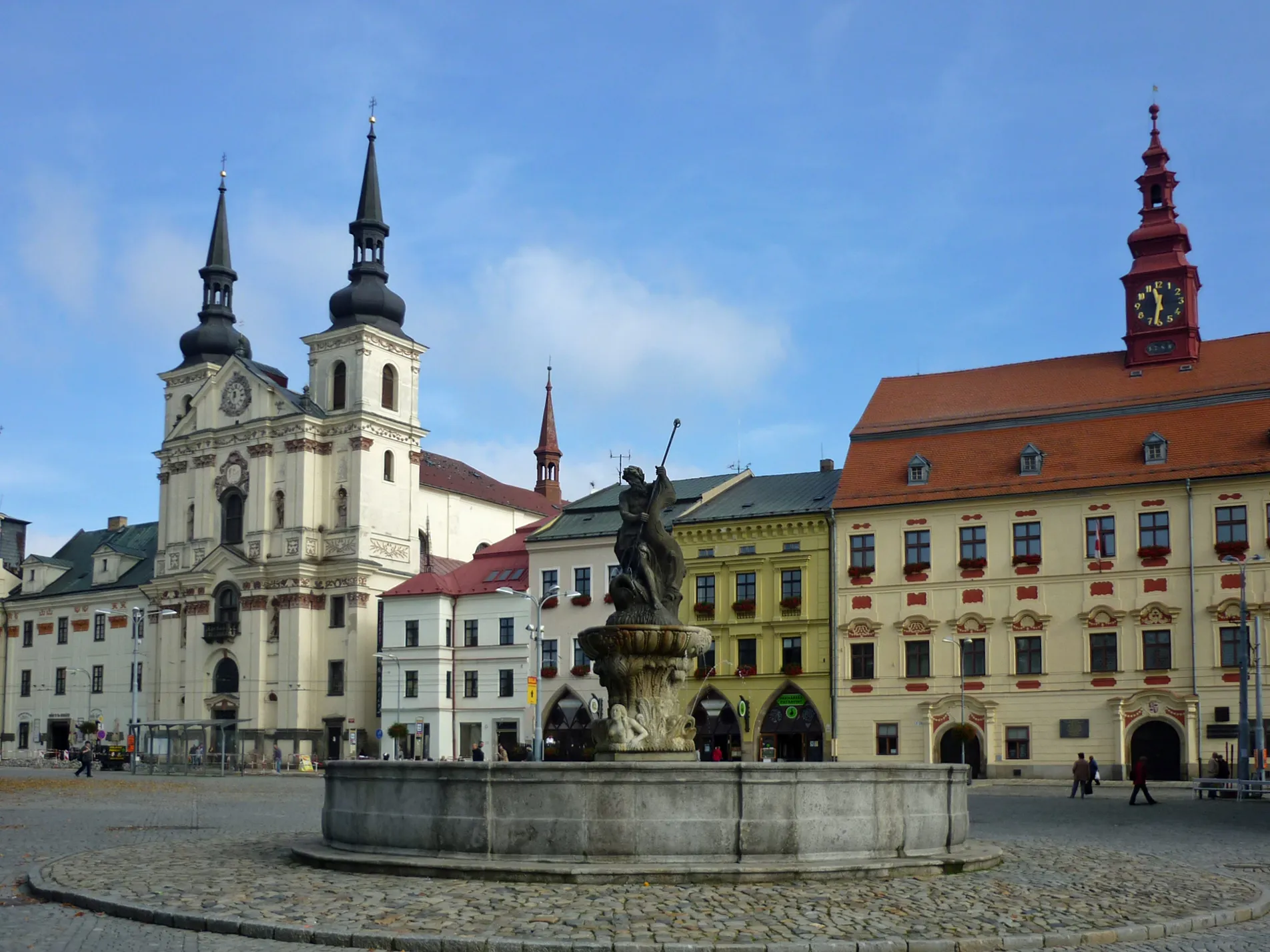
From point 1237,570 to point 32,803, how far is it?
126 feet

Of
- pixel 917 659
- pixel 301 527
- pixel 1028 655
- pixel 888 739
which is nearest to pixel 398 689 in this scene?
pixel 301 527

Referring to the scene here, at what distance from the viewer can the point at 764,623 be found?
59438 millimetres

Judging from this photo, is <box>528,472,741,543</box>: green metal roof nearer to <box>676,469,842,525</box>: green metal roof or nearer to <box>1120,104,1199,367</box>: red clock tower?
<box>676,469,842,525</box>: green metal roof

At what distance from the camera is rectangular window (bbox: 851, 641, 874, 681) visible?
56.3 m

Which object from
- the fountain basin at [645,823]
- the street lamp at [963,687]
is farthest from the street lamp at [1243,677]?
the fountain basin at [645,823]

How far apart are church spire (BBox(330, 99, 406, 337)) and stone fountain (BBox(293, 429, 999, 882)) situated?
7312 cm

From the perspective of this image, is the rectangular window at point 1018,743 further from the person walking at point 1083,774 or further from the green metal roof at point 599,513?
the green metal roof at point 599,513

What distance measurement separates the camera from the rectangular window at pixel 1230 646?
49750mm

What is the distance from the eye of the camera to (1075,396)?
187 ft

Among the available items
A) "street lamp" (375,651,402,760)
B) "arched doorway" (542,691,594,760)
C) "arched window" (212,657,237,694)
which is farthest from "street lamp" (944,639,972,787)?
"arched window" (212,657,237,694)

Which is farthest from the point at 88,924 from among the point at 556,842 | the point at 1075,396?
the point at 1075,396

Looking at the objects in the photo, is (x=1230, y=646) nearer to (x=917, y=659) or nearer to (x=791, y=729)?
(x=917, y=659)

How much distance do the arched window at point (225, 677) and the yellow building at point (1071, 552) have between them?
41938mm

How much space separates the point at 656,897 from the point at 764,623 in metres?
46.3
